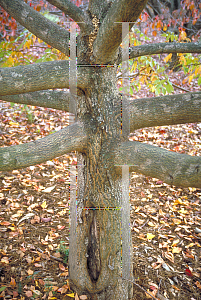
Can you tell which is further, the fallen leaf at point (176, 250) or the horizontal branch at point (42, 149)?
the fallen leaf at point (176, 250)

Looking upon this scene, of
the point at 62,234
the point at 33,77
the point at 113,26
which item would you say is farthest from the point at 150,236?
the point at 113,26

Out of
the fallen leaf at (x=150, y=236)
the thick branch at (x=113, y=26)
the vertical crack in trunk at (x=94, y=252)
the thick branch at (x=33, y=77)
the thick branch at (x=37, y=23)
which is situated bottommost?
the fallen leaf at (x=150, y=236)

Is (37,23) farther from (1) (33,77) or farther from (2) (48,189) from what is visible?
(2) (48,189)

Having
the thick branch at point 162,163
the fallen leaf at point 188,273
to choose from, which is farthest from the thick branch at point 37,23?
the fallen leaf at point 188,273

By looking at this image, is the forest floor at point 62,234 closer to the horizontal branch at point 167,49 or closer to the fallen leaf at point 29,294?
the fallen leaf at point 29,294

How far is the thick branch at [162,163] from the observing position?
4.61ft

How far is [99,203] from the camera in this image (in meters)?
2.08

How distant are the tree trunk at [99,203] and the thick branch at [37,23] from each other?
34 cm

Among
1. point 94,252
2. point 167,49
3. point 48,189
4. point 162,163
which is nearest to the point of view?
point 162,163

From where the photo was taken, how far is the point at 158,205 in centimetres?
374

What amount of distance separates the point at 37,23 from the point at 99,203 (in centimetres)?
145

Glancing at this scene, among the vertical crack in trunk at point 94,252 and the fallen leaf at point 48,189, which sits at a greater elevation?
the fallen leaf at point 48,189

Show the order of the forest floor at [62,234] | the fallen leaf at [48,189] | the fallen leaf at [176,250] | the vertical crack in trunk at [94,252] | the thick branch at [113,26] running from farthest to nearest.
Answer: the fallen leaf at [48,189] < the fallen leaf at [176,250] < the forest floor at [62,234] < the vertical crack in trunk at [94,252] < the thick branch at [113,26]

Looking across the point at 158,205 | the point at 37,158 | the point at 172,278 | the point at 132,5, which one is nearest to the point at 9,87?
the point at 37,158
